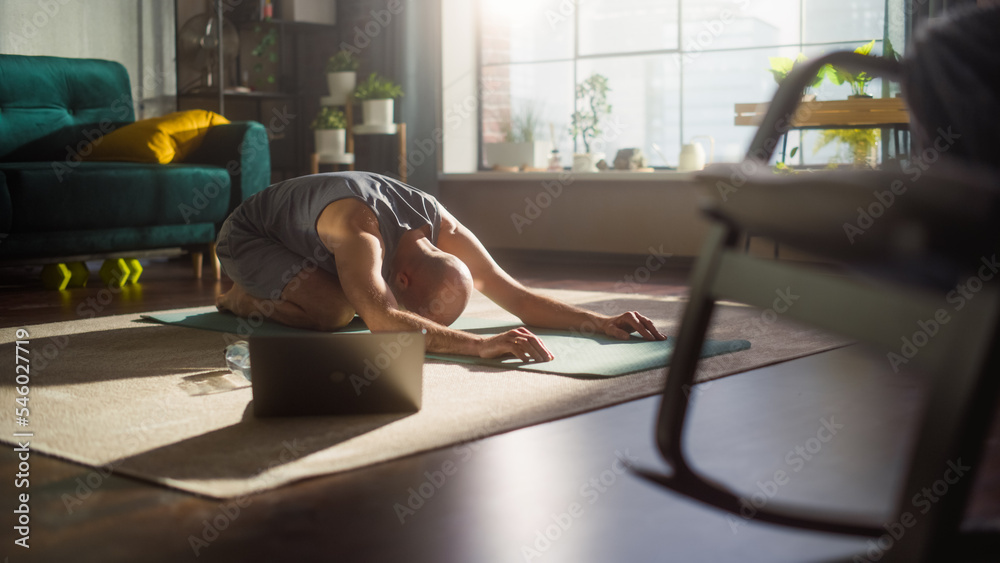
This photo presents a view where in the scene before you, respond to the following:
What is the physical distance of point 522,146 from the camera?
5238mm

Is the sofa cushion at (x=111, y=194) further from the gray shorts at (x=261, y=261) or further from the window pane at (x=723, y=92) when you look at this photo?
the window pane at (x=723, y=92)

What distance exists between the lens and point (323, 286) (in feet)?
8.04

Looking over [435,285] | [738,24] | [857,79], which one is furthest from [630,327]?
[738,24]

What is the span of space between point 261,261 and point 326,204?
37 cm

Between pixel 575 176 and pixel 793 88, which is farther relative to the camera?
pixel 575 176

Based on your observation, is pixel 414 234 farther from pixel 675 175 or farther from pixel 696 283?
pixel 675 175

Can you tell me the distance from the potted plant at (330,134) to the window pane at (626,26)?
142 cm

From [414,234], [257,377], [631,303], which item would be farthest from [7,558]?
[631,303]

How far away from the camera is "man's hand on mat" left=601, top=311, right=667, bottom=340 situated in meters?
2.25

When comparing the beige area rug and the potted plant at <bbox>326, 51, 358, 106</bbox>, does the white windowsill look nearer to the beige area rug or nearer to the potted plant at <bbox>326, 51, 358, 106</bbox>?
the potted plant at <bbox>326, 51, 358, 106</bbox>

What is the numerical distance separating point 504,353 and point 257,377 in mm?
619

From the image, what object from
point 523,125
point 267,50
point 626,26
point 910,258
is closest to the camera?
point 910,258

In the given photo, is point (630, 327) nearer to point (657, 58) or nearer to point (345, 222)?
point (345, 222)

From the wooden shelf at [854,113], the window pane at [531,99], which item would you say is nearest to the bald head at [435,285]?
the wooden shelf at [854,113]
